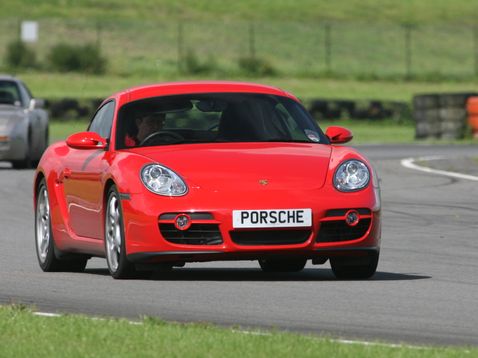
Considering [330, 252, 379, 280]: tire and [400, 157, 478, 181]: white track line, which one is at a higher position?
[330, 252, 379, 280]: tire

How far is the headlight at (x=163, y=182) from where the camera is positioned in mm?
10562

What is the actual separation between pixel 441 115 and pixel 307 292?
25.1 metres

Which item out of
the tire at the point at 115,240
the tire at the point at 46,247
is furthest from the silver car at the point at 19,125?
the tire at the point at 115,240

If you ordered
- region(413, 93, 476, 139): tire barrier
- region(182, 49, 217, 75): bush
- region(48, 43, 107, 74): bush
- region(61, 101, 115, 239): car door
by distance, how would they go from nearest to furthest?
region(61, 101, 115, 239): car door
region(413, 93, 476, 139): tire barrier
region(48, 43, 107, 74): bush
region(182, 49, 217, 75): bush

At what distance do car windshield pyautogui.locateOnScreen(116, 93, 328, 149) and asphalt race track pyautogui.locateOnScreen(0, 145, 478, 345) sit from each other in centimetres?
93

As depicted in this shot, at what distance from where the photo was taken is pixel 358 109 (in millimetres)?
42969

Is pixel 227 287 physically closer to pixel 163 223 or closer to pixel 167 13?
pixel 163 223

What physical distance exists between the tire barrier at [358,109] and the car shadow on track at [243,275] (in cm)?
2956

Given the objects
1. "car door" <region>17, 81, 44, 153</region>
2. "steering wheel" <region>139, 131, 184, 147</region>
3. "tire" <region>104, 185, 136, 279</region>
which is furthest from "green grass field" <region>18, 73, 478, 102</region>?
"tire" <region>104, 185, 136, 279</region>

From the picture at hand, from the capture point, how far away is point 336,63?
236 feet

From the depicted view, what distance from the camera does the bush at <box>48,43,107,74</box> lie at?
60344mm

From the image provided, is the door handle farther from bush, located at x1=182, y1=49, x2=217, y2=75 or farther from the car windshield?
bush, located at x1=182, y1=49, x2=217, y2=75

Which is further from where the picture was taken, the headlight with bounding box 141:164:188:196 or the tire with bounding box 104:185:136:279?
the tire with bounding box 104:185:136:279

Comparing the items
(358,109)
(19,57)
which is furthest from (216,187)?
(19,57)
